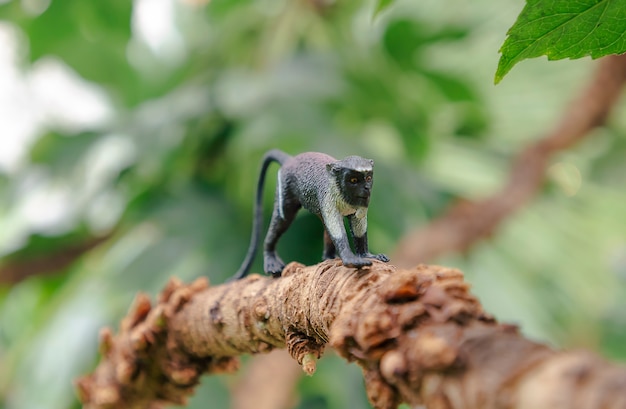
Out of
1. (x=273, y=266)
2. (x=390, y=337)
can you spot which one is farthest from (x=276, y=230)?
(x=390, y=337)

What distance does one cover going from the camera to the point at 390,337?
258 mm

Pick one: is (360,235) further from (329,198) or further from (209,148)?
(209,148)

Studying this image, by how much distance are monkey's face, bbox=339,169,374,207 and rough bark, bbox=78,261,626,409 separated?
0.11 feet

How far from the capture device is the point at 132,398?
1.74 feet

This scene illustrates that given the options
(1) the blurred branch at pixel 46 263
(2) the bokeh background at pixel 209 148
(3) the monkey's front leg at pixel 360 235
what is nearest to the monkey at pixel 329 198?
(3) the monkey's front leg at pixel 360 235

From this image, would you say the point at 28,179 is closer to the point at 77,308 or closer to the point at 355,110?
the point at 77,308

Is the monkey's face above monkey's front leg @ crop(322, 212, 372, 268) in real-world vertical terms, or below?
above

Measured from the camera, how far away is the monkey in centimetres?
32

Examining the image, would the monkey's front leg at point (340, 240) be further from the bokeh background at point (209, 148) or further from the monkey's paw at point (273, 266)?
the bokeh background at point (209, 148)

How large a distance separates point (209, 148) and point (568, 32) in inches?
36.5

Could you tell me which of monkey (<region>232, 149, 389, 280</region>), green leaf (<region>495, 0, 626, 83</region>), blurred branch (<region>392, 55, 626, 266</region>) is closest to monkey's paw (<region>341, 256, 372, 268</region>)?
monkey (<region>232, 149, 389, 280</region>)

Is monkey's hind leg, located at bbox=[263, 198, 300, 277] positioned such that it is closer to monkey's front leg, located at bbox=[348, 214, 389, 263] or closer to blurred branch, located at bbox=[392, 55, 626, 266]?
monkey's front leg, located at bbox=[348, 214, 389, 263]

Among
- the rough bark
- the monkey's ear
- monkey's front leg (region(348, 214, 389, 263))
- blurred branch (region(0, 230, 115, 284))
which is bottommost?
the rough bark

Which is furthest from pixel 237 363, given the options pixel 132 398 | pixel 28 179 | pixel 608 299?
pixel 608 299
